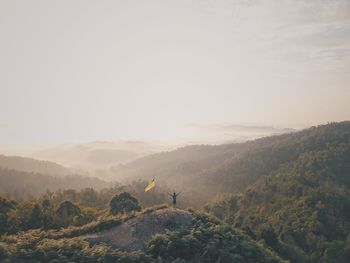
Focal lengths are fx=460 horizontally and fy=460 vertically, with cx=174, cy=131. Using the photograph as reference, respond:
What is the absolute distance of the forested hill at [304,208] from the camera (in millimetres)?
80375

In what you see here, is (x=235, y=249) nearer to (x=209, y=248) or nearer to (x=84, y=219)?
(x=209, y=248)

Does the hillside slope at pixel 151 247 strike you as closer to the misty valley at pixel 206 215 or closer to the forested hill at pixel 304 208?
the misty valley at pixel 206 215

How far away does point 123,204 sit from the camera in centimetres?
6575

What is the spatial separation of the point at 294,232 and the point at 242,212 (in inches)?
908

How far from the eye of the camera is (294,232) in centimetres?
9294

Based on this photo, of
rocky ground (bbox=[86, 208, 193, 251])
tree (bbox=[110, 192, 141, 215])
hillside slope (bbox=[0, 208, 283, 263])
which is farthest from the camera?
tree (bbox=[110, 192, 141, 215])

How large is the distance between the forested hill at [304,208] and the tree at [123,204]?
55.1ft

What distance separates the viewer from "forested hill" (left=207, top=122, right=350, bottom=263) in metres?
80.4

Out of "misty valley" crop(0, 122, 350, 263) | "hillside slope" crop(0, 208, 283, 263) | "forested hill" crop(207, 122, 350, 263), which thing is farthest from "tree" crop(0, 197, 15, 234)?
"forested hill" crop(207, 122, 350, 263)

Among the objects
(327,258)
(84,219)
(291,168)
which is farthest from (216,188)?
(84,219)

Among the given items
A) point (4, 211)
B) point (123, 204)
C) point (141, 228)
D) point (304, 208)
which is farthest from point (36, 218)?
point (304, 208)

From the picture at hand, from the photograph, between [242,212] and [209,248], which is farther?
[242,212]

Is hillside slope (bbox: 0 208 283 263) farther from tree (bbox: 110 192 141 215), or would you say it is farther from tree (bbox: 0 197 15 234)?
tree (bbox: 110 192 141 215)

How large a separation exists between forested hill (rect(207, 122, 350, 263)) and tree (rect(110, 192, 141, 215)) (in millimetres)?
16790
